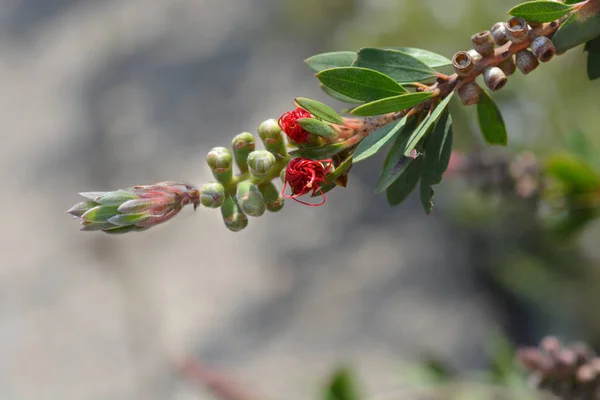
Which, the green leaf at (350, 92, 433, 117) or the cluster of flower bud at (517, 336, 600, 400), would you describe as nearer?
the green leaf at (350, 92, 433, 117)

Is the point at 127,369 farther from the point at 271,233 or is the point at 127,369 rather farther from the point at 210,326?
the point at 271,233

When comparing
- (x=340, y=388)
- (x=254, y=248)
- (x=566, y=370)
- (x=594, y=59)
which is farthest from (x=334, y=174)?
(x=254, y=248)

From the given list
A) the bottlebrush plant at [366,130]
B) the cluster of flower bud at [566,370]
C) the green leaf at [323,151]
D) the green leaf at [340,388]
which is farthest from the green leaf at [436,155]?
the green leaf at [340,388]

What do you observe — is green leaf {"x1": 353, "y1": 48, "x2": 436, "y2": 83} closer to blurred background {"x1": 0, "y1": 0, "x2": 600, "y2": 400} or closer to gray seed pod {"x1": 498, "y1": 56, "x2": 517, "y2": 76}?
gray seed pod {"x1": 498, "y1": 56, "x2": 517, "y2": 76}

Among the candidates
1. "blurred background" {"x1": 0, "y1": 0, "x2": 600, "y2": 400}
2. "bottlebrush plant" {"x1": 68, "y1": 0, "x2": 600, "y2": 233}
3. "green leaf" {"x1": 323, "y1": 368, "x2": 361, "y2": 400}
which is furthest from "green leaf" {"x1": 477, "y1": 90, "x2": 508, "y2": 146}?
"blurred background" {"x1": 0, "y1": 0, "x2": 600, "y2": 400}

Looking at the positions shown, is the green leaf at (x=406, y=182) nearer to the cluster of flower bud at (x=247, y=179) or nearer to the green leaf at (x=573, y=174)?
the cluster of flower bud at (x=247, y=179)

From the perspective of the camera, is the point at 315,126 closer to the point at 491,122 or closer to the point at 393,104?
the point at 393,104
